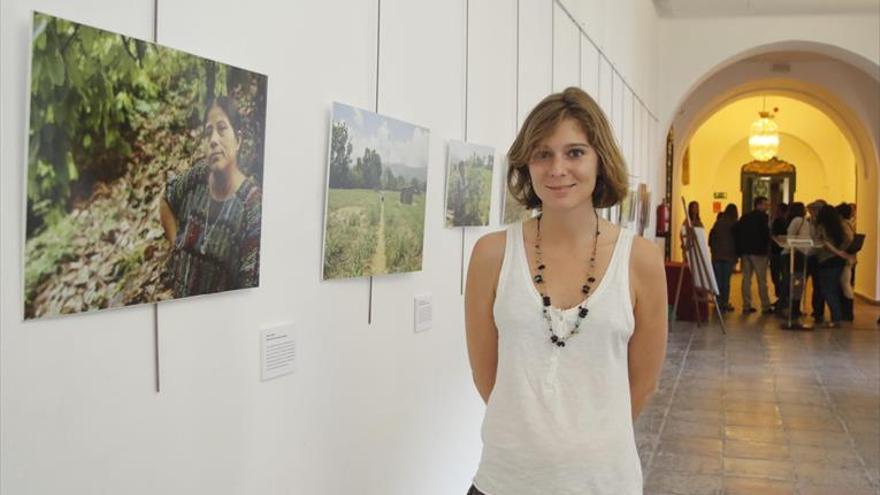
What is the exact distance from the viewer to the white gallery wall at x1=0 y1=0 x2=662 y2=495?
171 centimetres

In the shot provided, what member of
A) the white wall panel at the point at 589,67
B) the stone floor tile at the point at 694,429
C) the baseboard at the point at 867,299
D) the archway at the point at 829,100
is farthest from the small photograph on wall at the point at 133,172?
the baseboard at the point at 867,299

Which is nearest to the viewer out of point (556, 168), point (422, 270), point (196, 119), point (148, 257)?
point (148, 257)

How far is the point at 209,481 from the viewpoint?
2285mm

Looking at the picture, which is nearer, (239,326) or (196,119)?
(196,119)

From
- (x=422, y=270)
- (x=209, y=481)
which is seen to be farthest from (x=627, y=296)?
(x=422, y=270)

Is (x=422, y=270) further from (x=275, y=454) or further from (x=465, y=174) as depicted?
(x=275, y=454)

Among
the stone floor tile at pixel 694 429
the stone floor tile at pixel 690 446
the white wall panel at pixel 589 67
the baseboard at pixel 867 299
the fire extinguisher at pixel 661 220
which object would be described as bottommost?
the stone floor tile at pixel 690 446

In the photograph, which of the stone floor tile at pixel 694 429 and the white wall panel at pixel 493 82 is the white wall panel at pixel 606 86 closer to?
the stone floor tile at pixel 694 429

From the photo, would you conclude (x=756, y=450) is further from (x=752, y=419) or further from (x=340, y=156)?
(x=340, y=156)

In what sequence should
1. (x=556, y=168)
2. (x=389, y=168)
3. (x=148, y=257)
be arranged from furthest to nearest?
(x=389, y=168) → (x=556, y=168) → (x=148, y=257)

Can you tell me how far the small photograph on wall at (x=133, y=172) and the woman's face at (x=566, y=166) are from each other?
80cm

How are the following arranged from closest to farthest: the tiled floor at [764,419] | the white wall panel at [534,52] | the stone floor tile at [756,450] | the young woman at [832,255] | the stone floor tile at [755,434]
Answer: the white wall panel at [534,52] < the tiled floor at [764,419] < the stone floor tile at [756,450] < the stone floor tile at [755,434] < the young woman at [832,255]

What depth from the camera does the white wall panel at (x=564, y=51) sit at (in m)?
6.28

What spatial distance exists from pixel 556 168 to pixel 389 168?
111 centimetres
